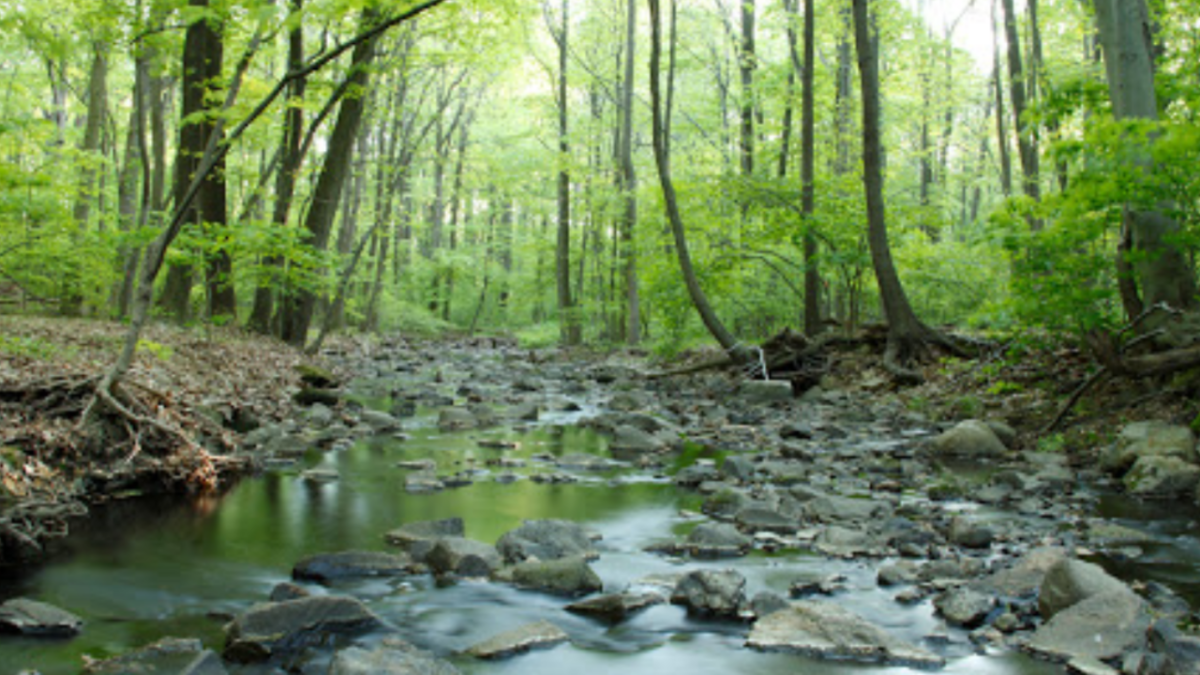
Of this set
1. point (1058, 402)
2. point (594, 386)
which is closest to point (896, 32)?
point (594, 386)

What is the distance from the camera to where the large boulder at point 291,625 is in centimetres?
290

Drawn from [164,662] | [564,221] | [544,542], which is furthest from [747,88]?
[164,662]

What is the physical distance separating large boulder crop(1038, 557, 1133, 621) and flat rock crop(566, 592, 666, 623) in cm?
159

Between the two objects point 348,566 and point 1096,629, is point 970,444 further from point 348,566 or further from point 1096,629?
point 348,566

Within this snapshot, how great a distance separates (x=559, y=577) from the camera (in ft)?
12.4

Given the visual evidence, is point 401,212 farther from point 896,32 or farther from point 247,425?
point 247,425

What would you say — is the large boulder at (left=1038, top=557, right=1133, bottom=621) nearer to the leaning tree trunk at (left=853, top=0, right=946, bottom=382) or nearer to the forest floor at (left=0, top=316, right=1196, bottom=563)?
the forest floor at (left=0, top=316, right=1196, bottom=563)

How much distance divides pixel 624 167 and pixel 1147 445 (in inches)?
635

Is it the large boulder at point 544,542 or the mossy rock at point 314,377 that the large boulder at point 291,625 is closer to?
the large boulder at point 544,542

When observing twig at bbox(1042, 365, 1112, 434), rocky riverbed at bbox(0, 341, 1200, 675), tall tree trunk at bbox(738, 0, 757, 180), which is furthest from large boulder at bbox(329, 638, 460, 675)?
tall tree trunk at bbox(738, 0, 757, 180)

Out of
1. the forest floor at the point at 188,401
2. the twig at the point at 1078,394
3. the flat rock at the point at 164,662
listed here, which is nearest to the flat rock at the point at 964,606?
the flat rock at the point at 164,662

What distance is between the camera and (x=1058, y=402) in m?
7.74

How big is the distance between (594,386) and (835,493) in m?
8.23

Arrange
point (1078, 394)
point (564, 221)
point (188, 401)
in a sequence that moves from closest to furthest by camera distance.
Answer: point (188, 401)
point (1078, 394)
point (564, 221)
